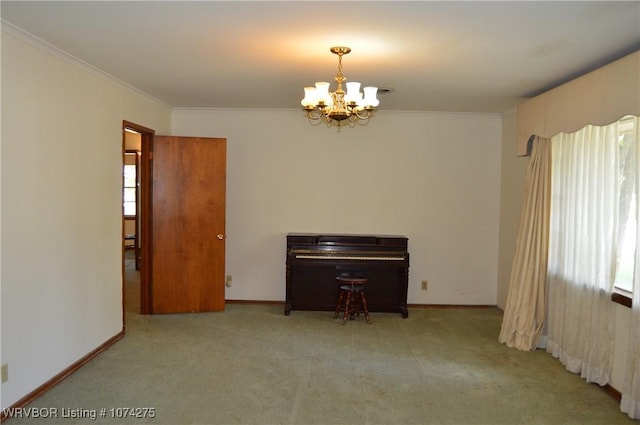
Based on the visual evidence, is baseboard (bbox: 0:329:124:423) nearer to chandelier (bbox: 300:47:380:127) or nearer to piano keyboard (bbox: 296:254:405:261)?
piano keyboard (bbox: 296:254:405:261)

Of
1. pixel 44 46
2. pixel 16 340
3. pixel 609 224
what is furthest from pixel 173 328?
pixel 609 224

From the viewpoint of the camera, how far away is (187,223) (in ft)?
17.1

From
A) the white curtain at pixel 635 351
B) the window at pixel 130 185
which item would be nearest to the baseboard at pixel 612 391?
the white curtain at pixel 635 351

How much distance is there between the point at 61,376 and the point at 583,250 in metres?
3.99

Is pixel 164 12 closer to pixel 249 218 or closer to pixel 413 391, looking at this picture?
pixel 413 391

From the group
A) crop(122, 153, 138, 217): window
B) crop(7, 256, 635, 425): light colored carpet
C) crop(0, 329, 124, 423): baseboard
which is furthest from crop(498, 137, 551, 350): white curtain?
crop(122, 153, 138, 217): window

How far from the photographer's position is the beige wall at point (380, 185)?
5.66m

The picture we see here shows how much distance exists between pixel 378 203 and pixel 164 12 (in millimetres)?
3663

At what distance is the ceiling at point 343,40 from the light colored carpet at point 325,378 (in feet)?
7.57

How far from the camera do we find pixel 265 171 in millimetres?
5742

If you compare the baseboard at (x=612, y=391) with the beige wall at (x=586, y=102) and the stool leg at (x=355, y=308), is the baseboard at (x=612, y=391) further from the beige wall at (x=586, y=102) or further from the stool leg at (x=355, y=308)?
the stool leg at (x=355, y=308)

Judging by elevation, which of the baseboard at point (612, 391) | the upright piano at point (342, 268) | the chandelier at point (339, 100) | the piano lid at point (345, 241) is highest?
the chandelier at point (339, 100)

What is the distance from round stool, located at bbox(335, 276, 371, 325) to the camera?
5.02 meters

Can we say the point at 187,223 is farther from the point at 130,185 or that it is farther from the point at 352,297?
the point at 130,185
